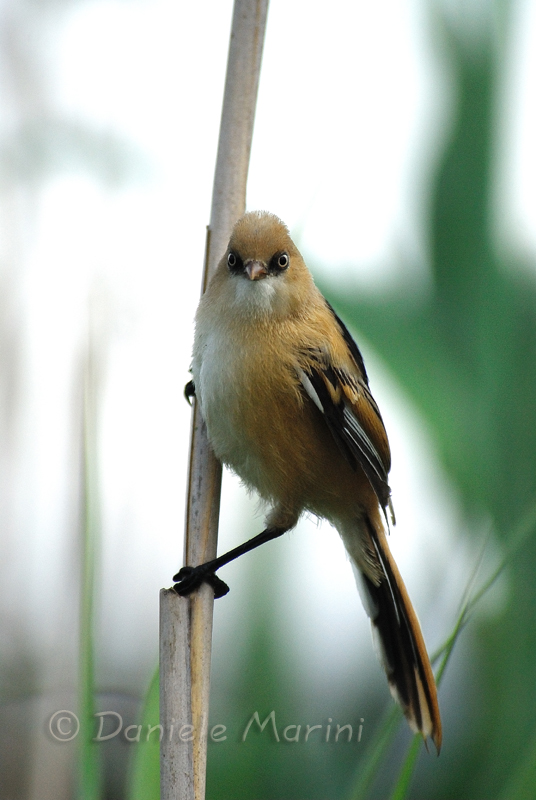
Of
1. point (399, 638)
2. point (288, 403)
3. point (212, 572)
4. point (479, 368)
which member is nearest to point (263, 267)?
point (288, 403)

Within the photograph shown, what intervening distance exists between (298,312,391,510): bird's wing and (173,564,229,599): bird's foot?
466 mm

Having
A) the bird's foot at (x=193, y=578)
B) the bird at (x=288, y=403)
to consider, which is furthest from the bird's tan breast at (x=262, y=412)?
the bird's foot at (x=193, y=578)

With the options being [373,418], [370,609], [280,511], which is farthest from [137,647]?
[373,418]

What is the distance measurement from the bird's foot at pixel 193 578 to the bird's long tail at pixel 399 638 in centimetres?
45

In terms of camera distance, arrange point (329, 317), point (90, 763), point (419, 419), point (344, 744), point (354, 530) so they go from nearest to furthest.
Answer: point (90, 763)
point (344, 744)
point (419, 419)
point (329, 317)
point (354, 530)

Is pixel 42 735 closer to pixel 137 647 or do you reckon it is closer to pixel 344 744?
pixel 137 647

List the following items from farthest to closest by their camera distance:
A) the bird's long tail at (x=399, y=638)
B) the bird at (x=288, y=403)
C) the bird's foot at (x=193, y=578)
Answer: the bird at (x=288, y=403) → the bird's long tail at (x=399, y=638) → the bird's foot at (x=193, y=578)

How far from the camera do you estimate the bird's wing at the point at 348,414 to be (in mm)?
1677

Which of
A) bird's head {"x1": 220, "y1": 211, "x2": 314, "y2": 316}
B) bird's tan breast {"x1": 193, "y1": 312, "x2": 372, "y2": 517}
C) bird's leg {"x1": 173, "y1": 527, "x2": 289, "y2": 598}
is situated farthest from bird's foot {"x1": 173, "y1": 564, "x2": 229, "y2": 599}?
bird's head {"x1": 220, "y1": 211, "x2": 314, "y2": 316}

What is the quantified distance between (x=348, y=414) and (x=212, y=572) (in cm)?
53

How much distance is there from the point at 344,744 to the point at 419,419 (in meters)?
0.65

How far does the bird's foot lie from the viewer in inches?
50.5

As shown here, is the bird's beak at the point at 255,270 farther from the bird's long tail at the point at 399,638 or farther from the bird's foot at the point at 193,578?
the bird's long tail at the point at 399,638

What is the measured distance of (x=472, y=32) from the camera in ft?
4.99
